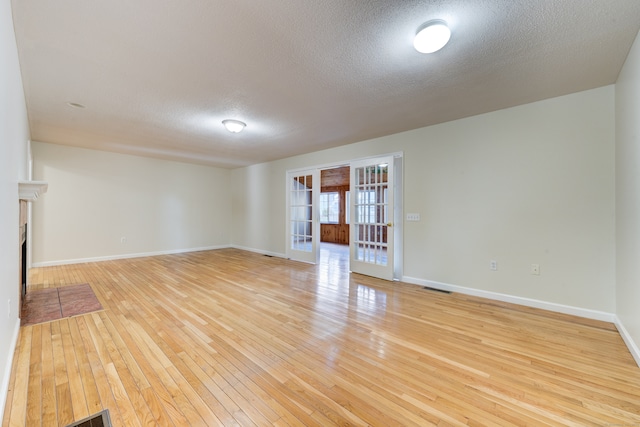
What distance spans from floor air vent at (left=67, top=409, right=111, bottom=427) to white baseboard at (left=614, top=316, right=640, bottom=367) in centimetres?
362

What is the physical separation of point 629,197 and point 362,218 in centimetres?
317

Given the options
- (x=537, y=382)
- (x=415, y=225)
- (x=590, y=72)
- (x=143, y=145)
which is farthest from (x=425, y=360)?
(x=143, y=145)

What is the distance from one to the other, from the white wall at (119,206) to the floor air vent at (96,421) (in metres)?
5.46

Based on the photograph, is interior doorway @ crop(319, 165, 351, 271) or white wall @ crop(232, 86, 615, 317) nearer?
white wall @ crop(232, 86, 615, 317)

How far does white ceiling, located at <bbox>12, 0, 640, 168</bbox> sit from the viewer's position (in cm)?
171

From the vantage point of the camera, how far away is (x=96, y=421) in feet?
4.70

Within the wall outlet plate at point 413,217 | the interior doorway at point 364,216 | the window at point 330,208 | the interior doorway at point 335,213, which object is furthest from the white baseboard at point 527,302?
→ the window at point 330,208

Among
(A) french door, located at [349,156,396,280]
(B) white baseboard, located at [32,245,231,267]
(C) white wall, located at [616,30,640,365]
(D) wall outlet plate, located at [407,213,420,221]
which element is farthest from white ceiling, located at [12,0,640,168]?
(B) white baseboard, located at [32,245,231,267]

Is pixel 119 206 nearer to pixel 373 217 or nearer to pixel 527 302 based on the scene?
pixel 373 217

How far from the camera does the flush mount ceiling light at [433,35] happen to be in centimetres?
177

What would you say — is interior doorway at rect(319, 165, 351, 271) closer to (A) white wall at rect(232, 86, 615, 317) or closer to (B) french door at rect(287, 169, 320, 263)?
(B) french door at rect(287, 169, 320, 263)

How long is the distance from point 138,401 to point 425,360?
1985mm

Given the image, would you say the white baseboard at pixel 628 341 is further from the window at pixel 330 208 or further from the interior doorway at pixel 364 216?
the window at pixel 330 208

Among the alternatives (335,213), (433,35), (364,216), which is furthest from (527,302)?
Answer: (335,213)
